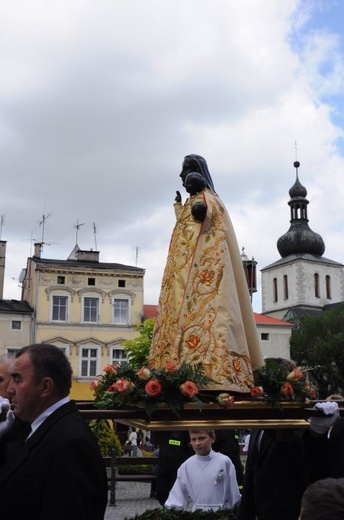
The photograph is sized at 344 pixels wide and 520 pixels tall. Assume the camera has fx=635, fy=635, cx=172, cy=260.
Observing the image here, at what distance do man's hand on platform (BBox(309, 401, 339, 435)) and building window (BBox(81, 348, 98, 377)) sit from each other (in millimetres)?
40074

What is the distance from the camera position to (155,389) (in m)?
4.67

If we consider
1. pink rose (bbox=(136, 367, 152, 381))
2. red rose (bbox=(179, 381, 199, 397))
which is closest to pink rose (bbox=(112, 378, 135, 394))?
pink rose (bbox=(136, 367, 152, 381))

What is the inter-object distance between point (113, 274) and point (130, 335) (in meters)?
4.56

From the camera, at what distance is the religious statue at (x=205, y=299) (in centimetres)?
580

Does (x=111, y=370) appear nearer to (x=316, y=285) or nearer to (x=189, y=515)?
(x=189, y=515)

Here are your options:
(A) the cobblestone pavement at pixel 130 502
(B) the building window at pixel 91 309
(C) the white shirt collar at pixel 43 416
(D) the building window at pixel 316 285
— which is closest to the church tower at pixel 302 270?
(D) the building window at pixel 316 285

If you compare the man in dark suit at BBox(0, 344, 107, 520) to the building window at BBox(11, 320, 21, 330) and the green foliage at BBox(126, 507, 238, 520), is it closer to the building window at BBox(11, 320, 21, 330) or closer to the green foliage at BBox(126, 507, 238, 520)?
the green foliage at BBox(126, 507, 238, 520)

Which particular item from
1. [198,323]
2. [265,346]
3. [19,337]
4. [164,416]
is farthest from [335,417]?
[265,346]

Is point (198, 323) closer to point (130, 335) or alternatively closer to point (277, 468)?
point (277, 468)

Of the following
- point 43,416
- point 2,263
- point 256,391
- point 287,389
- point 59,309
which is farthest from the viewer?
point 2,263

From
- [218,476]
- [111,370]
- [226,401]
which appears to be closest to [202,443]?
[218,476]

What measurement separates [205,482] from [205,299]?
1888 millimetres

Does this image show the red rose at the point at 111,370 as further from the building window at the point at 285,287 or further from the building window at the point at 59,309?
the building window at the point at 285,287

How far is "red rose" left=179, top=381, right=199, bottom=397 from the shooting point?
15.5ft
